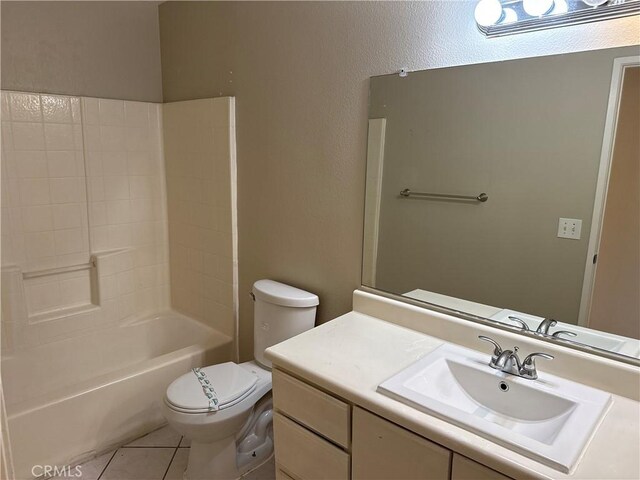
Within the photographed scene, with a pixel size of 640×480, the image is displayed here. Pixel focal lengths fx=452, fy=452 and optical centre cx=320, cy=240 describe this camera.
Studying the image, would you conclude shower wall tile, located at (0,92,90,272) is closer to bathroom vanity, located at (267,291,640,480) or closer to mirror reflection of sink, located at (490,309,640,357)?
bathroom vanity, located at (267,291,640,480)

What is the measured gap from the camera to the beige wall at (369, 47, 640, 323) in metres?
1.40

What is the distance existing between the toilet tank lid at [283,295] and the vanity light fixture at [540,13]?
1.29 meters

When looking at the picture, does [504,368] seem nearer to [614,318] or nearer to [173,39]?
[614,318]

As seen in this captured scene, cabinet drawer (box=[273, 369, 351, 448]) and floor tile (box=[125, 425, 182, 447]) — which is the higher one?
cabinet drawer (box=[273, 369, 351, 448])

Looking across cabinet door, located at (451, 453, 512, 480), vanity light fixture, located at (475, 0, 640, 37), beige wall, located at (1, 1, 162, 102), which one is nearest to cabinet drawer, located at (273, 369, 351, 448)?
cabinet door, located at (451, 453, 512, 480)

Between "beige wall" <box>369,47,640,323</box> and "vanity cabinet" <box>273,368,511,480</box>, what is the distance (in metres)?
0.63

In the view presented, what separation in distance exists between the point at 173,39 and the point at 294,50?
110 centimetres

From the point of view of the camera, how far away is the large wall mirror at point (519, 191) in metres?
1.35

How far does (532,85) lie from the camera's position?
4.76ft

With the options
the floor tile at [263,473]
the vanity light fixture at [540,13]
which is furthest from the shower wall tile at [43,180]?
the vanity light fixture at [540,13]

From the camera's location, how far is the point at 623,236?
A: 53.6 inches

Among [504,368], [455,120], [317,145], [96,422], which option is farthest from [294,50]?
[96,422]

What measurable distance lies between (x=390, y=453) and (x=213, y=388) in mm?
999

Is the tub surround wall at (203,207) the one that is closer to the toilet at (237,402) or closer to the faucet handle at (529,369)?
the toilet at (237,402)
